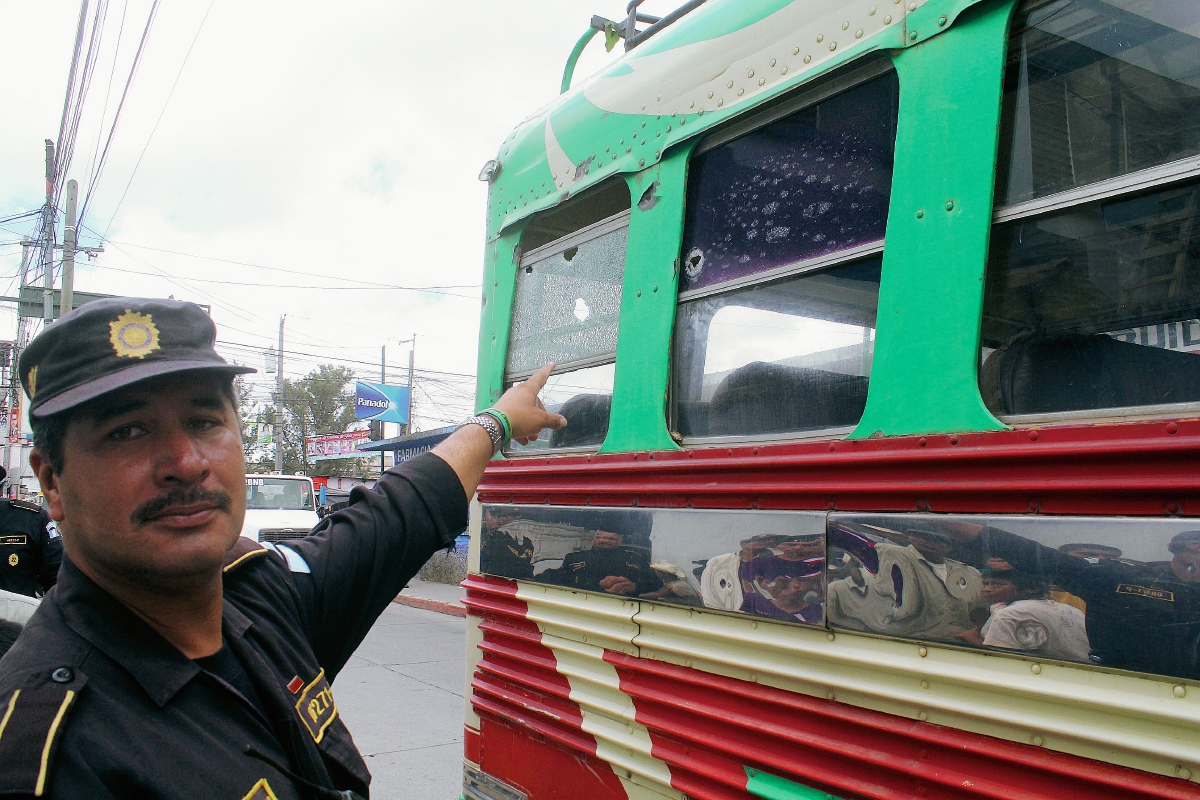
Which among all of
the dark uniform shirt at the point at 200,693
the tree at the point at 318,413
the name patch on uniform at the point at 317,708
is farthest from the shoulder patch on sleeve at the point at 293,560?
the tree at the point at 318,413

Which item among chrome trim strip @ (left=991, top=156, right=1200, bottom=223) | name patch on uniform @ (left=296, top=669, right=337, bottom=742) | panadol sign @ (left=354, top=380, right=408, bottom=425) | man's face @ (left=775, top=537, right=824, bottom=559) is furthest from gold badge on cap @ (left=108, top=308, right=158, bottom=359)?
panadol sign @ (left=354, top=380, right=408, bottom=425)

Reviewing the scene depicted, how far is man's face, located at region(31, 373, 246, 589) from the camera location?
1.22 meters

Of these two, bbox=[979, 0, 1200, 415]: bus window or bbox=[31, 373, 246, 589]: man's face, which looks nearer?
bbox=[31, 373, 246, 589]: man's face

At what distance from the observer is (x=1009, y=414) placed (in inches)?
63.9

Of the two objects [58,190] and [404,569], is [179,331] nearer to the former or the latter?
[404,569]

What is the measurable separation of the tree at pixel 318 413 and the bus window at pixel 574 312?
131 feet

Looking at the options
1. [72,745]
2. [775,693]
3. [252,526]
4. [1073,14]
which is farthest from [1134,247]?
[252,526]

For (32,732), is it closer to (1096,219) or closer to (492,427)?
(492,427)


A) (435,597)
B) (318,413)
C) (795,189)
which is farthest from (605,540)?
(318,413)

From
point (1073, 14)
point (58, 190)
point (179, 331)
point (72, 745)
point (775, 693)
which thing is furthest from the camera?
point (58, 190)

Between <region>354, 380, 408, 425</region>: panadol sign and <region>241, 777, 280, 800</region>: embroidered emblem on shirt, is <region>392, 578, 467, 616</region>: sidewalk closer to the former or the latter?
<region>354, 380, 408, 425</region>: panadol sign

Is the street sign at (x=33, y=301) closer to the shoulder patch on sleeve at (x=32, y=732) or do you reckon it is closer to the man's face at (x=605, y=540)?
the man's face at (x=605, y=540)

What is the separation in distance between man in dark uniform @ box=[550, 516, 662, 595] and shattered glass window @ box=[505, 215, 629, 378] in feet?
2.04

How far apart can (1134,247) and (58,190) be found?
18.2m
